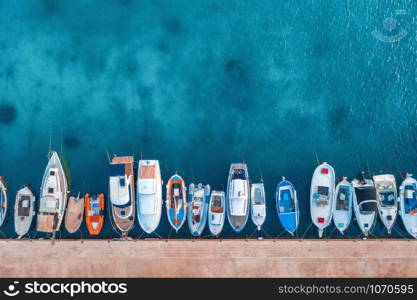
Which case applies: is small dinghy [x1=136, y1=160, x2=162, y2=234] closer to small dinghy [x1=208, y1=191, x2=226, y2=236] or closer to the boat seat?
small dinghy [x1=208, y1=191, x2=226, y2=236]

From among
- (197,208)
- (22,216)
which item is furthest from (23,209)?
(197,208)

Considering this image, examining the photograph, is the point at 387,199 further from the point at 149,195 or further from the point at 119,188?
the point at 119,188

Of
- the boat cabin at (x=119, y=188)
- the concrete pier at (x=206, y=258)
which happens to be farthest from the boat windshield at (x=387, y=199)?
the boat cabin at (x=119, y=188)

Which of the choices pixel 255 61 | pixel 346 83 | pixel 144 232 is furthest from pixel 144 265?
pixel 346 83

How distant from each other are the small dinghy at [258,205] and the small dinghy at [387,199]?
7.13 meters

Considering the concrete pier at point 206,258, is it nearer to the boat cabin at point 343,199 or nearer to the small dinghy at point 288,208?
the small dinghy at point 288,208

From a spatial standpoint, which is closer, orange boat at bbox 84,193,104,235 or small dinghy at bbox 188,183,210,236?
small dinghy at bbox 188,183,210,236

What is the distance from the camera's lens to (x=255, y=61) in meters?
27.9

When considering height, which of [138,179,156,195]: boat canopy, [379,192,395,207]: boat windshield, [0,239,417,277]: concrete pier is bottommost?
[0,239,417,277]: concrete pier

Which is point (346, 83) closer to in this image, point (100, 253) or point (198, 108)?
point (198, 108)

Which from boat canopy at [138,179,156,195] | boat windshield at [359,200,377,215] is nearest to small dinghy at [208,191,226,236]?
boat canopy at [138,179,156,195]

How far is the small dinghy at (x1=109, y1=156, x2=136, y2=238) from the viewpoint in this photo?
26.7 meters

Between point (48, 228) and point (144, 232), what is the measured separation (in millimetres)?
5987

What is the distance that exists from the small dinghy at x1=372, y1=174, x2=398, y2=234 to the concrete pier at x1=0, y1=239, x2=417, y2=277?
1363 millimetres
